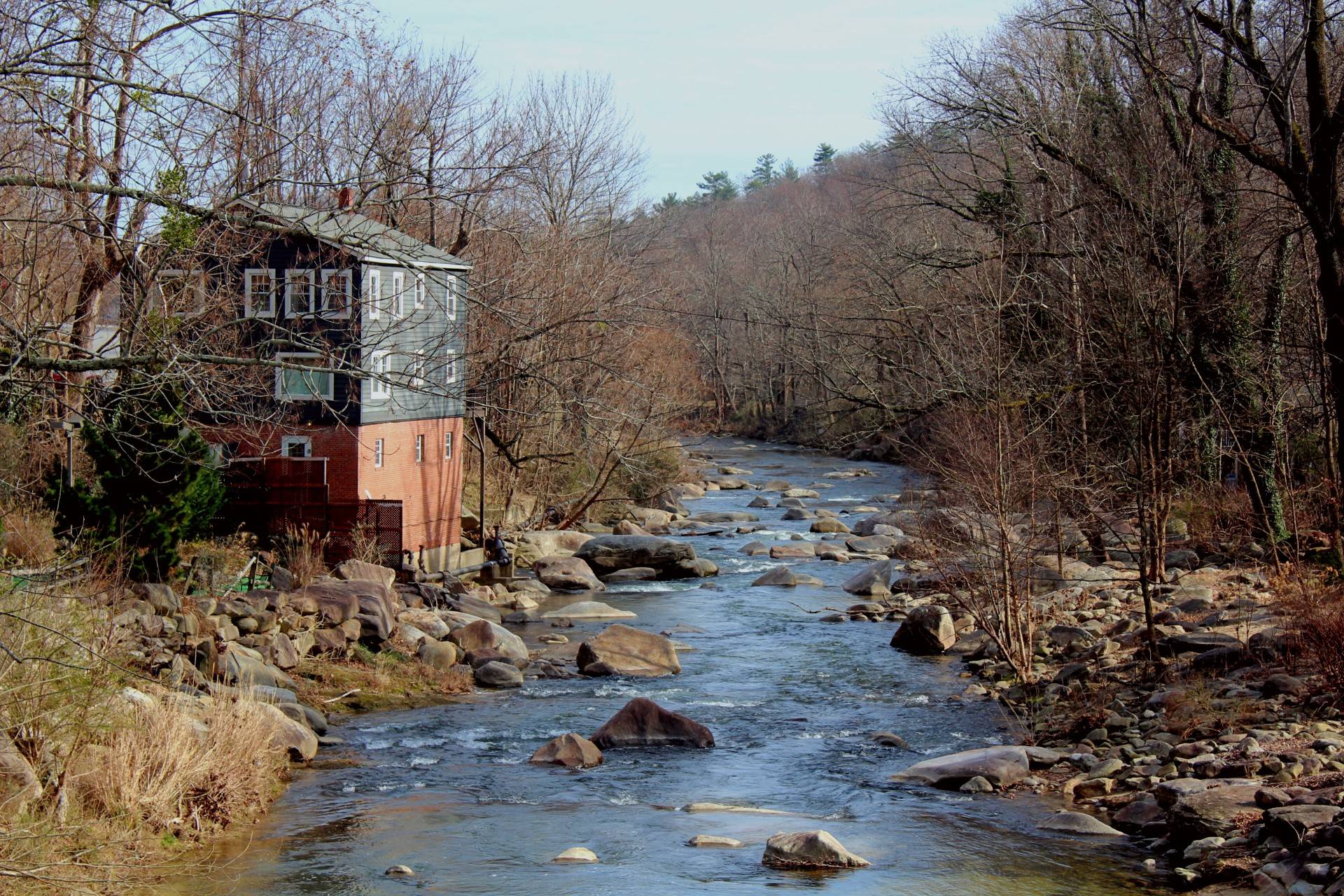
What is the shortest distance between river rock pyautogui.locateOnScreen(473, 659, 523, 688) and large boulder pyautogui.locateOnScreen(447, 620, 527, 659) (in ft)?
2.78

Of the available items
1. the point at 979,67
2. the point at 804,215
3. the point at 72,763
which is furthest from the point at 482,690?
the point at 804,215

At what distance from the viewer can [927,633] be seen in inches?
800

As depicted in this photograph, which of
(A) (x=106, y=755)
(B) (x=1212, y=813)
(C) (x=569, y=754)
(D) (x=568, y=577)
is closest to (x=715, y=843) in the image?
(C) (x=569, y=754)

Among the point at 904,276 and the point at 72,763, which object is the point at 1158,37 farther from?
the point at 72,763

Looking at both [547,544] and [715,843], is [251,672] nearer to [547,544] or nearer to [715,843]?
[715,843]

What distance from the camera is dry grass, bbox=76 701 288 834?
10.6 m

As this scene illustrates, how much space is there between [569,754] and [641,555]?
1533 cm

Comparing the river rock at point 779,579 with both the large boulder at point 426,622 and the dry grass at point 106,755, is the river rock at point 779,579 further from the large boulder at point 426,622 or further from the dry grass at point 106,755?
the dry grass at point 106,755

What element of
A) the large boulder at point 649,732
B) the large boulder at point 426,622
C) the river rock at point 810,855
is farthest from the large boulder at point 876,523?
the river rock at point 810,855

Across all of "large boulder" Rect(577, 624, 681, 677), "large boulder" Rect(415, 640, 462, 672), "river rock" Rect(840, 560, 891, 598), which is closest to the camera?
"large boulder" Rect(415, 640, 462, 672)

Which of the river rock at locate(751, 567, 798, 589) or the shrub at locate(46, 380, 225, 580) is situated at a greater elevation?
the shrub at locate(46, 380, 225, 580)

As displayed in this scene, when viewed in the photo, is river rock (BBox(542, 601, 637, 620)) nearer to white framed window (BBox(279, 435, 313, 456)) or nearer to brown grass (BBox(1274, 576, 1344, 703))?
white framed window (BBox(279, 435, 313, 456))

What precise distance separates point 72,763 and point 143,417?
7.79 metres

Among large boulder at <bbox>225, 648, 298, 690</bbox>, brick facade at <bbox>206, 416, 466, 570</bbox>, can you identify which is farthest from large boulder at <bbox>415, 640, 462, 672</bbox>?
brick facade at <bbox>206, 416, 466, 570</bbox>
